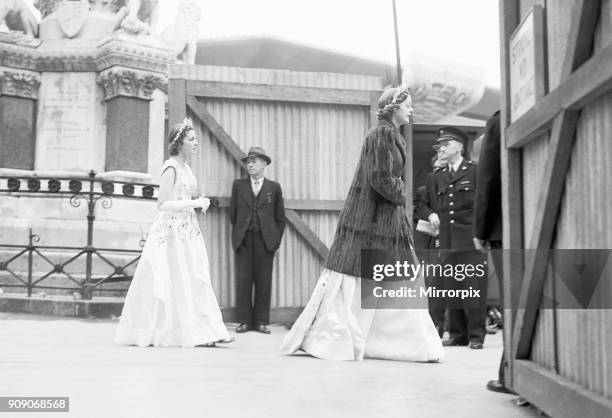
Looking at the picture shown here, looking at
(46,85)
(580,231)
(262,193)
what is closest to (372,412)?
(580,231)

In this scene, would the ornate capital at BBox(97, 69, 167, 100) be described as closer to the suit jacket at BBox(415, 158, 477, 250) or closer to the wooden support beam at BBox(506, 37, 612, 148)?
the suit jacket at BBox(415, 158, 477, 250)

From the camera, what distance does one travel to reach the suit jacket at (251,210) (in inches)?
342

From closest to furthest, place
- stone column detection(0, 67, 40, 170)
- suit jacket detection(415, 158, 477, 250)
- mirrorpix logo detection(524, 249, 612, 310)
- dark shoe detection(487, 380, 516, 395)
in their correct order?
mirrorpix logo detection(524, 249, 612, 310)
dark shoe detection(487, 380, 516, 395)
suit jacket detection(415, 158, 477, 250)
stone column detection(0, 67, 40, 170)

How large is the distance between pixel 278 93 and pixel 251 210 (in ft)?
4.37

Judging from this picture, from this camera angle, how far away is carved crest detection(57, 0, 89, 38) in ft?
43.8

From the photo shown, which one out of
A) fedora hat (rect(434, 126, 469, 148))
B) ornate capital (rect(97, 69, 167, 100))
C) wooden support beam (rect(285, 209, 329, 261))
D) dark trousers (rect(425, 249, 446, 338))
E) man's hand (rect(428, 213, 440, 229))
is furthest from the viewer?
ornate capital (rect(97, 69, 167, 100))

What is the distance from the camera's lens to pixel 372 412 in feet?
12.9

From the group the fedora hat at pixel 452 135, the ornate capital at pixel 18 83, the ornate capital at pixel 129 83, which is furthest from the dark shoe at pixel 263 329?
the ornate capital at pixel 18 83

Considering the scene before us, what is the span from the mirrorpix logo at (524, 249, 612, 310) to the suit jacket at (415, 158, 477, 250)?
13.1 feet

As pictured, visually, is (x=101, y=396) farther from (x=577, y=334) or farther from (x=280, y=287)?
(x=280, y=287)

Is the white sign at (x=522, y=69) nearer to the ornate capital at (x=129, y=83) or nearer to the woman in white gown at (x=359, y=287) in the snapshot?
the woman in white gown at (x=359, y=287)

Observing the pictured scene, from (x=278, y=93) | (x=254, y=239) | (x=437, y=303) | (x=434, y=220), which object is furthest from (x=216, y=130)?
(x=437, y=303)

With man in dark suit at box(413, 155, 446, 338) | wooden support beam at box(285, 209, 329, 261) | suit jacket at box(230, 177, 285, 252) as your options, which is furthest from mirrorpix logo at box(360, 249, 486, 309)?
wooden support beam at box(285, 209, 329, 261)

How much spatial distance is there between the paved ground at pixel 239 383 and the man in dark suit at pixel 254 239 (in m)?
1.56
